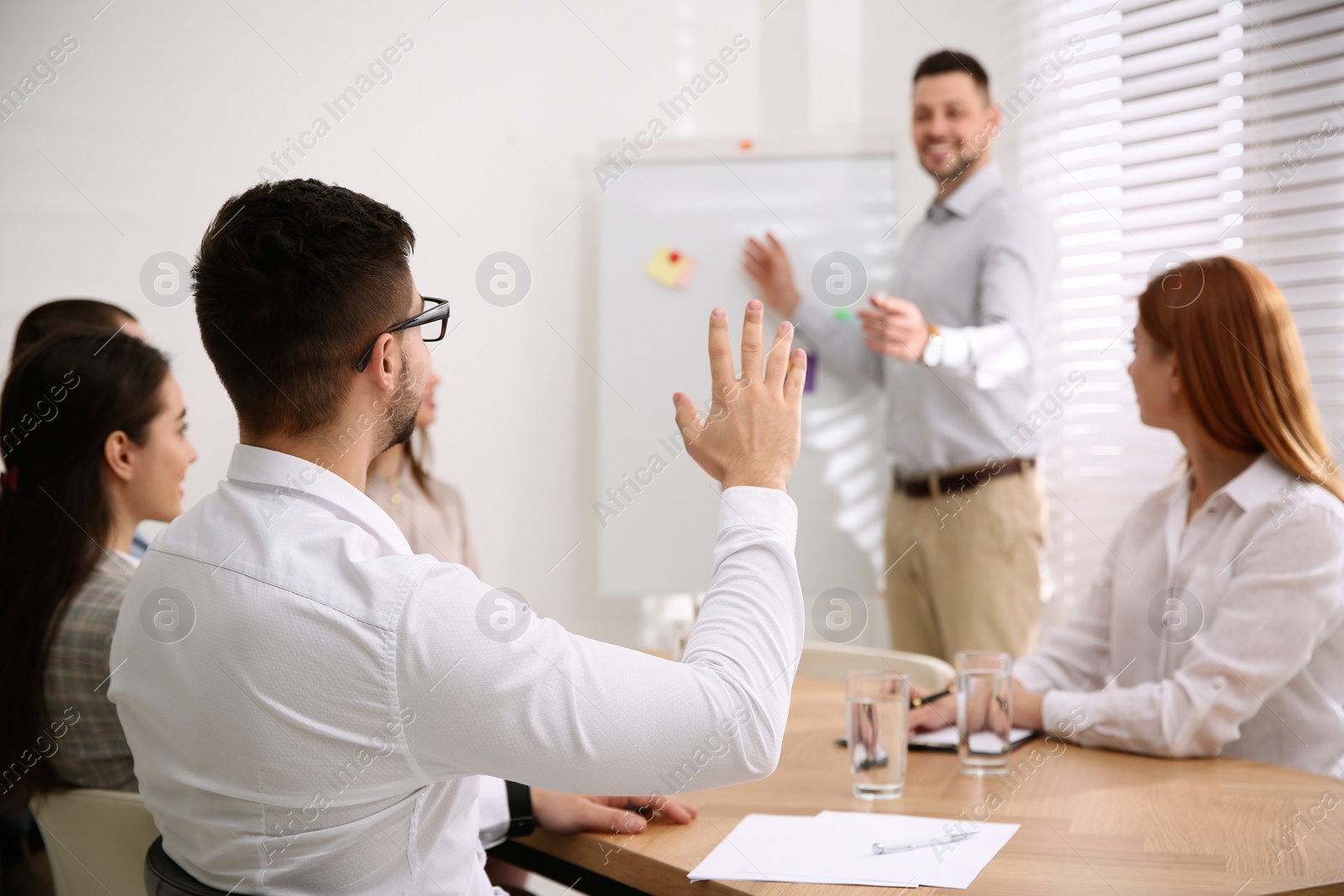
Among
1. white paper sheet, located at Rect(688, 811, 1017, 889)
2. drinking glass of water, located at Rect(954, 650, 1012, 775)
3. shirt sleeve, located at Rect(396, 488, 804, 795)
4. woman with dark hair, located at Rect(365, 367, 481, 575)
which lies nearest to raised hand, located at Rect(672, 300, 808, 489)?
shirt sleeve, located at Rect(396, 488, 804, 795)

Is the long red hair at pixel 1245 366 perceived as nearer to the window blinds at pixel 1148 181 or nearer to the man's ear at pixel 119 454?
the window blinds at pixel 1148 181

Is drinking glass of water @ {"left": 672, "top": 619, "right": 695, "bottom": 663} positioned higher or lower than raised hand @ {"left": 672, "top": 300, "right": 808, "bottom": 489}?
lower

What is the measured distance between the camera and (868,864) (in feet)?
3.51

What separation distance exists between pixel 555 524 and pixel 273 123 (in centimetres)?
149

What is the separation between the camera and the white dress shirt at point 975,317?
111 inches

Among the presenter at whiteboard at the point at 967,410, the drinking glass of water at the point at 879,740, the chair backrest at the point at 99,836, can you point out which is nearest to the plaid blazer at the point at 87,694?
the chair backrest at the point at 99,836

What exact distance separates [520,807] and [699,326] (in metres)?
2.31

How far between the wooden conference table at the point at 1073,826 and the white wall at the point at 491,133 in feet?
6.97

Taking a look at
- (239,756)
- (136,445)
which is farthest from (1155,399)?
(136,445)

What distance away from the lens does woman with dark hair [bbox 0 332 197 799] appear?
1.37m

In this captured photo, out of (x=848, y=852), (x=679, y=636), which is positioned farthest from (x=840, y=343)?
(x=848, y=852)

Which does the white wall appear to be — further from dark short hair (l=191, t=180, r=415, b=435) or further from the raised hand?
the raised hand

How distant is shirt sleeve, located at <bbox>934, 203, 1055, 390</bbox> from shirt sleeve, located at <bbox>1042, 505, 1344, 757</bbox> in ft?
3.90

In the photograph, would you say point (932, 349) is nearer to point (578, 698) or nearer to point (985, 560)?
point (985, 560)
